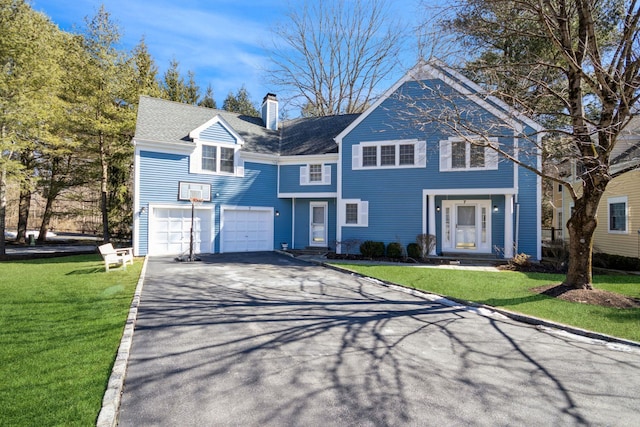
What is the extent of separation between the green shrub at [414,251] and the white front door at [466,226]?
1604mm

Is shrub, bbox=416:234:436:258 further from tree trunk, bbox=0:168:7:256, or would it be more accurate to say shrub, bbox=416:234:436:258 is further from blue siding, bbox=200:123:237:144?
tree trunk, bbox=0:168:7:256

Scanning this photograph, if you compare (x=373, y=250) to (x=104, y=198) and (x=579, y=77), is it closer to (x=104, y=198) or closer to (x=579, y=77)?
(x=579, y=77)

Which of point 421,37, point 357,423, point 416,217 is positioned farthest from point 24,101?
point 357,423

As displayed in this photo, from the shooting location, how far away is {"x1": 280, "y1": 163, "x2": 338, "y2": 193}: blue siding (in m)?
18.0

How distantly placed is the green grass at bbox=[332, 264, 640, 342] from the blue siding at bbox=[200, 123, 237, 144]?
348 inches

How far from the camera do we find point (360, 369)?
436 cm

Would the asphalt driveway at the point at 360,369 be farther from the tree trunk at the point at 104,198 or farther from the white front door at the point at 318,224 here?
the tree trunk at the point at 104,198

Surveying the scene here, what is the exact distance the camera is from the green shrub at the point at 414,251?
15070mm

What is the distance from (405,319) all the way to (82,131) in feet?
68.9

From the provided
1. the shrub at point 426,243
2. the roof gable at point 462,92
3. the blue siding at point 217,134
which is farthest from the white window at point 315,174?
the shrub at point 426,243

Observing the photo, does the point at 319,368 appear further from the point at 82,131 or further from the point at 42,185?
the point at 42,185

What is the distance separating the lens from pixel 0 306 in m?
6.92

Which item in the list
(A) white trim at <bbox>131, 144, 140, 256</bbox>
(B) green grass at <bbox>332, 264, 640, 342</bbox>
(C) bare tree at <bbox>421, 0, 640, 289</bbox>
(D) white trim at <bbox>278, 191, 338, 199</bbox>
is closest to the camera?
(B) green grass at <bbox>332, 264, 640, 342</bbox>

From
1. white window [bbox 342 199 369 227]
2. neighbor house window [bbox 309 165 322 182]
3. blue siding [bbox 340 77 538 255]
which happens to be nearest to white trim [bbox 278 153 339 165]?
neighbor house window [bbox 309 165 322 182]
